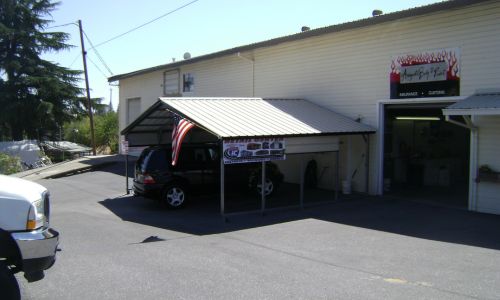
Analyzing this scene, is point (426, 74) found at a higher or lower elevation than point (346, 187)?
higher

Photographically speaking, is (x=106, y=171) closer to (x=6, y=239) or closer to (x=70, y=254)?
(x=70, y=254)

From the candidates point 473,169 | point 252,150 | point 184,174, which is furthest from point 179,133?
point 473,169

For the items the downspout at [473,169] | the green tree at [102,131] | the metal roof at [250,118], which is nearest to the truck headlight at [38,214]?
the metal roof at [250,118]

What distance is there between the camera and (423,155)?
16.6 meters

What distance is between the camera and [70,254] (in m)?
7.57

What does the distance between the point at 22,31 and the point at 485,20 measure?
32547 millimetres

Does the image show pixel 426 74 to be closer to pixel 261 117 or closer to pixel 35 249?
pixel 261 117

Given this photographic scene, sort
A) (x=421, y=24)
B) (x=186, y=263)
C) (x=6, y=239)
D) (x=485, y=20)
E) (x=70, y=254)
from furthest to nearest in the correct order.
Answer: (x=421, y=24) < (x=485, y=20) < (x=70, y=254) < (x=186, y=263) < (x=6, y=239)

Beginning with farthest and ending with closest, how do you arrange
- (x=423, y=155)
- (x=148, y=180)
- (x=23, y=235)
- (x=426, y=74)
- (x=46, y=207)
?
(x=423, y=155) → (x=426, y=74) → (x=148, y=180) → (x=46, y=207) → (x=23, y=235)

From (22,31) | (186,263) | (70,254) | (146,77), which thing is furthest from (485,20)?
(22,31)

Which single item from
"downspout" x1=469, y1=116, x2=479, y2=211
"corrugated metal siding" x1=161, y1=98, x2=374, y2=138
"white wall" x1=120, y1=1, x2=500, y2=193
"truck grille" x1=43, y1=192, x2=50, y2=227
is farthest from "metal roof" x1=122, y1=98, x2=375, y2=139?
"truck grille" x1=43, y1=192, x2=50, y2=227

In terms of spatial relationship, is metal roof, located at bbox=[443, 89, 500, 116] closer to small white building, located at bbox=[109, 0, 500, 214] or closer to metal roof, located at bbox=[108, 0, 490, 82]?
small white building, located at bbox=[109, 0, 500, 214]

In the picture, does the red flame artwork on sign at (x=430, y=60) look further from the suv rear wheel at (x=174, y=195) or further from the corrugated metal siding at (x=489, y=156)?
the suv rear wheel at (x=174, y=195)

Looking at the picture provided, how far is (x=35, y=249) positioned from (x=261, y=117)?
8.38 metres
